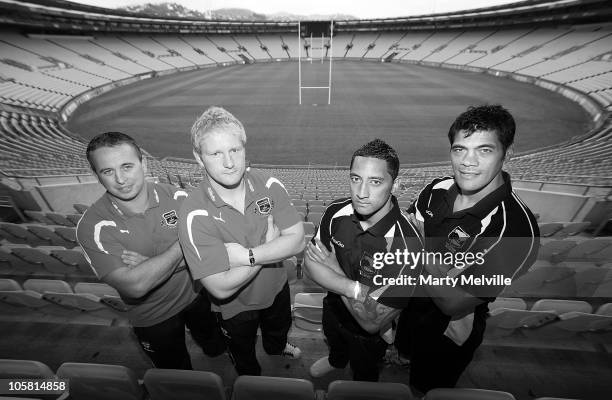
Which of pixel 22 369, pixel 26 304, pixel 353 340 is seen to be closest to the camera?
pixel 22 369

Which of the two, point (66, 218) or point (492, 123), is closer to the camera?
point (492, 123)

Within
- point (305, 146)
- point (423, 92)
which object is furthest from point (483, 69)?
point (305, 146)

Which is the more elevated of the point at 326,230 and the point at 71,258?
the point at 326,230

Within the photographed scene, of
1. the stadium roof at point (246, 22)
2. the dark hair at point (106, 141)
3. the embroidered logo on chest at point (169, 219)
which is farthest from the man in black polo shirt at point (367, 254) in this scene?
the stadium roof at point (246, 22)

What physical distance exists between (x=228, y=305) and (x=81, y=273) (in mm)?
3443

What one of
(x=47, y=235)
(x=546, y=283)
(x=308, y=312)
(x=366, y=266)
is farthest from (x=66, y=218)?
(x=546, y=283)

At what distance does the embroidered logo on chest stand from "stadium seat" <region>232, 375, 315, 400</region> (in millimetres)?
1291

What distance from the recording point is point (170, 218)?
245 cm

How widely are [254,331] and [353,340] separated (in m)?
0.86

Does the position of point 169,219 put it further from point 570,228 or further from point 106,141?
point 570,228

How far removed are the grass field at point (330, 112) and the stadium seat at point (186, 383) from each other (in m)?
11.2

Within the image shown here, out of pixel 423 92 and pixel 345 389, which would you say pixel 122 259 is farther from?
pixel 423 92

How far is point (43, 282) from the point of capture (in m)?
3.54

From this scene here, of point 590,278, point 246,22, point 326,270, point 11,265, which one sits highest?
point 246,22
